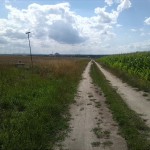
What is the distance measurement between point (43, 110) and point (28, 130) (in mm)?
2220

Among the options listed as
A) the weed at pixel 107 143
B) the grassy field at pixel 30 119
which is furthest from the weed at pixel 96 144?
the grassy field at pixel 30 119

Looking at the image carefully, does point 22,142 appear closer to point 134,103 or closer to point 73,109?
point 73,109

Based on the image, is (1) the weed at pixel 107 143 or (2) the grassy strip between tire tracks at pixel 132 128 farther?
(1) the weed at pixel 107 143

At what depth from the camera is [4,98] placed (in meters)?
10.6

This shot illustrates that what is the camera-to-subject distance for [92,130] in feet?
25.4

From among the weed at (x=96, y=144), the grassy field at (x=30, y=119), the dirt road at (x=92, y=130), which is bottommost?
the dirt road at (x=92, y=130)

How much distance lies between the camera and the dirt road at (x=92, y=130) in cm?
652

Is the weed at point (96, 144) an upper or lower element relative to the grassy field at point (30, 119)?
lower

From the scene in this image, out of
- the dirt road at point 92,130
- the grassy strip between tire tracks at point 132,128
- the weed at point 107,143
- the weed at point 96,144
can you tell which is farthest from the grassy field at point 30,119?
the grassy strip between tire tracks at point 132,128

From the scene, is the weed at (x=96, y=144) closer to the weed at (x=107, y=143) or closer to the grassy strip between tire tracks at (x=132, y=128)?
the weed at (x=107, y=143)

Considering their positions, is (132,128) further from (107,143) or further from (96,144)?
(96,144)

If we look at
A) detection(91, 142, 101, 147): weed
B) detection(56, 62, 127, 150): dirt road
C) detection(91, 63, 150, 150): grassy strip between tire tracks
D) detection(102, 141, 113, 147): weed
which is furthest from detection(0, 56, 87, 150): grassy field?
detection(91, 63, 150, 150): grassy strip between tire tracks

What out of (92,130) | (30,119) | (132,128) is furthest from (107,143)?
(30,119)

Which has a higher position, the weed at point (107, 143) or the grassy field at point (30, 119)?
the grassy field at point (30, 119)
